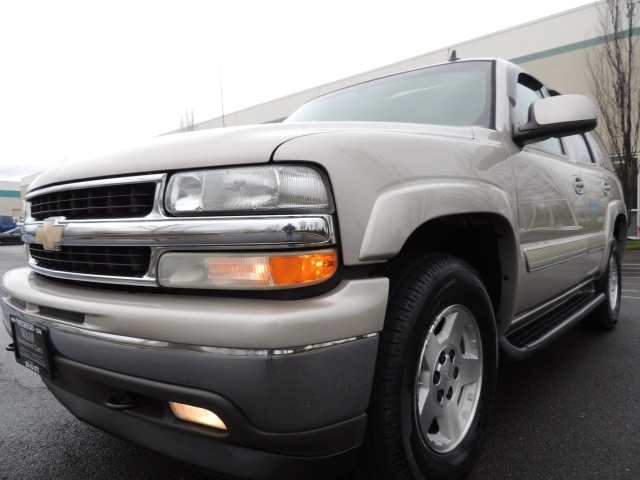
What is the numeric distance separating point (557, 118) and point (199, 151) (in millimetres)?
1635

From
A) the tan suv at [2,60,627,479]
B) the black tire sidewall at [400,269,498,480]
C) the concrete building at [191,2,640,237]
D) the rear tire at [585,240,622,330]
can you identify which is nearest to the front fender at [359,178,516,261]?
the tan suv at [2,60,627,479]

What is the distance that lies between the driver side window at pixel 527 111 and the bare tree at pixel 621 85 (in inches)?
471

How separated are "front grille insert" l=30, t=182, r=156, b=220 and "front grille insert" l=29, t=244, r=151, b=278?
109 mm

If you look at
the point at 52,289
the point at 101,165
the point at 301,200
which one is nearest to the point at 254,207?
the point at 301,200

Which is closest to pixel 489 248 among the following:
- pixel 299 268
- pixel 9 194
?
pixel 299 268

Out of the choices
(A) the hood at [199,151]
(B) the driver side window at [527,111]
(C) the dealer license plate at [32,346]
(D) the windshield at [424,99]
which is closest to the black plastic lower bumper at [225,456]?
(C) the dealer license plate at [32,346]

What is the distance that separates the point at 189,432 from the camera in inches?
48.3

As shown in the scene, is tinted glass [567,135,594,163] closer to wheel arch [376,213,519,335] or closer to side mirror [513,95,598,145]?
side mirror [513,95,598,145]

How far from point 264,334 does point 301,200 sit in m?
0.37

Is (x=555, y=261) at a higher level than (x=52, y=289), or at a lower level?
lower

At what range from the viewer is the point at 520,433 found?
204cm

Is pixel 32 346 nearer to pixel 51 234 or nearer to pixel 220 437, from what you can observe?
pixel 51 234

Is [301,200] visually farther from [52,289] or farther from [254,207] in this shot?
[52,289]

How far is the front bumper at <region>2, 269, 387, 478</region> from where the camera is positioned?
3.67ft
